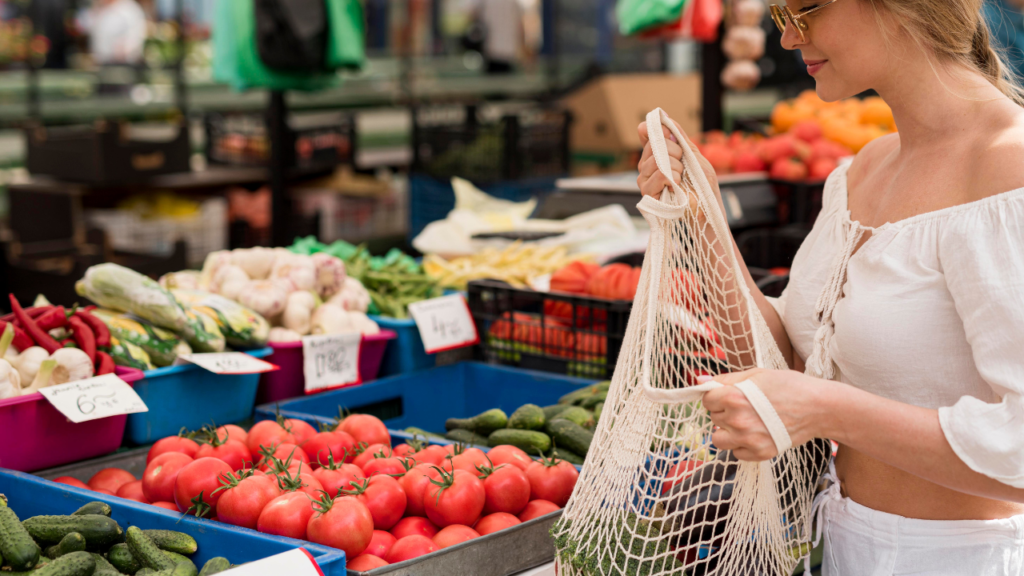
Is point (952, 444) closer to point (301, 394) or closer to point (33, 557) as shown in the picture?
point (33, 557)

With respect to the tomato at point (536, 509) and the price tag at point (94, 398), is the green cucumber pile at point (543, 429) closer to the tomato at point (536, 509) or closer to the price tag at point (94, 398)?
the tomato at point (536, 509)

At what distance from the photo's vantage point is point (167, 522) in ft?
5.30

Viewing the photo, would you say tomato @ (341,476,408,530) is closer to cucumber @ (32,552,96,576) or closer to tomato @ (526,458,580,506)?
tomato @ (526,458,580,506)

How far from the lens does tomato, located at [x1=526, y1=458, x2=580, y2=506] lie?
1.84m

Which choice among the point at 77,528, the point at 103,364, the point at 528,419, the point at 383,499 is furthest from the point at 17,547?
the point at 528,419

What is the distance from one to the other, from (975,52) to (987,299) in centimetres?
46

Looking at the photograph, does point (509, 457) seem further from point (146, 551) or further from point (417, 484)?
point (146, 551)

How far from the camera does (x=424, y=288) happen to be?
309cm

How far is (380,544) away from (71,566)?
0.48 m

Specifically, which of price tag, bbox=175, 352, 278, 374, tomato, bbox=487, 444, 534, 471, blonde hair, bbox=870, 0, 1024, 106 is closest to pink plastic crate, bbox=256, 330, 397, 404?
price tag, bbox=175, 352, 278, 374

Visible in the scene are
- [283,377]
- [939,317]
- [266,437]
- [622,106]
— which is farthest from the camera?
[622,106]

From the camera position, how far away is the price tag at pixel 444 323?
2.69m

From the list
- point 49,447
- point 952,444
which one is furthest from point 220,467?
point 952,444

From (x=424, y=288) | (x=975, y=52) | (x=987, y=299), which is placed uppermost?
(x=975, y=52)
